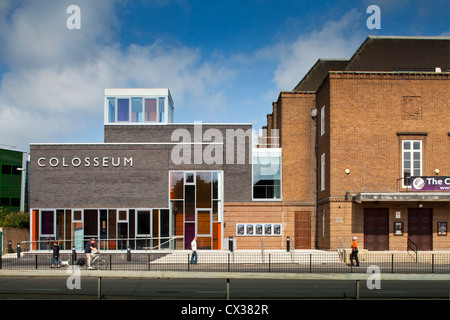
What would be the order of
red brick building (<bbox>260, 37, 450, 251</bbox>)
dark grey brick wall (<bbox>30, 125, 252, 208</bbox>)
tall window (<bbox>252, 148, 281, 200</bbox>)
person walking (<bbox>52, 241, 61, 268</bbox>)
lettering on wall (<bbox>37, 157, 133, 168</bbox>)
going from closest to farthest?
person walking (<bbox>52, 241, 61, 268</bbox>) → red brick building (<bbox>260, 37, 450, 251</bbox>) → dark grey brick wall (<bbox>30, 125, 252, 208</bbox>) → lettering on wall (<bbox>37, 157, 133, 168</bbox>) → tall window (<bbox>252, 148, 281, 200</bbox>)

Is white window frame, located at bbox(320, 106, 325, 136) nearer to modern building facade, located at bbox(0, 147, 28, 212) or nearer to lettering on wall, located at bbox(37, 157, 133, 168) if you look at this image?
lettering on wall, located at bbox(37, 157, 133, 168)

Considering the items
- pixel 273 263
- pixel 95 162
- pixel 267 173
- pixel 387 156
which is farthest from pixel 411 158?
pixel 95 162

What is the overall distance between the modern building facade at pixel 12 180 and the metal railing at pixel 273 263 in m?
29.3

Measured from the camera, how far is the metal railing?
2424cm

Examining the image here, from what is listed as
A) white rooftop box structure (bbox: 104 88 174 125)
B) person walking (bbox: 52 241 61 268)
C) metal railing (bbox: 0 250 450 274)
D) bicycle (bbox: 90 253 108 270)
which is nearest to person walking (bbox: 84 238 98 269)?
bicycle (bbox: 90 253 108 270)

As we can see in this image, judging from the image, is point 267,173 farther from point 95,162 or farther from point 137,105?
point 95,162

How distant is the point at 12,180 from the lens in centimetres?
→ 5716

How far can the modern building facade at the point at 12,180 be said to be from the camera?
5603 centimetres

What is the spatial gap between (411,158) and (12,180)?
44668 mm

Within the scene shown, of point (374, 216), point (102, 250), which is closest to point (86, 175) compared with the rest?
point (102, 250)

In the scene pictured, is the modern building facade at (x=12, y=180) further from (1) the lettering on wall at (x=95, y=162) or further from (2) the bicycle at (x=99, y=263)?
(2) the bicycle at (x=99, y=263)

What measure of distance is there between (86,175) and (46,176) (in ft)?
9.25

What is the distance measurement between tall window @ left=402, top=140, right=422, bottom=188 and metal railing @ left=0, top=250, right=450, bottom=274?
535cm
